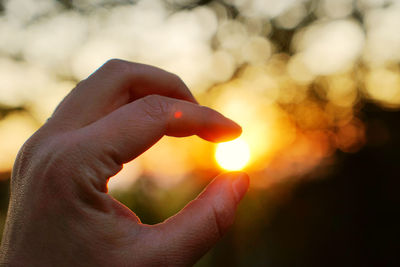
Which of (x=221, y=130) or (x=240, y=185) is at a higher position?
(x=221, y=130)

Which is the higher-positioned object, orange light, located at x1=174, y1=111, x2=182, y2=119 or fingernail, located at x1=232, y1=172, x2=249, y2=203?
orange light, located at x1=174, y1=111, x2=182, y2=119

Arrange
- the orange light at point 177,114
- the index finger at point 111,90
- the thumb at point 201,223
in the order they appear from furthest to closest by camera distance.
Result: 1. the orange light at point 177,114
2. the index finger at point 111,90
3. the thumb at point 201,223

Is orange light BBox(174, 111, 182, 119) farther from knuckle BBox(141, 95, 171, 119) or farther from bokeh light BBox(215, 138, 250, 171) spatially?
bokeh light BBox(215, 138, 250, 171)

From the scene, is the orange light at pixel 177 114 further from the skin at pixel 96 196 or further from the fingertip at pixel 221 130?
the fingertip at pixel 221 130

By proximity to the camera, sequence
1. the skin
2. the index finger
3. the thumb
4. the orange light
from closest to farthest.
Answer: the skin, the thumb, the index finger, the orange light

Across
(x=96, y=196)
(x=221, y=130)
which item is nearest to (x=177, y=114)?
(x=221, y=130)

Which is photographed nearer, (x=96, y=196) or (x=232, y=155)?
(x=96, y=196)

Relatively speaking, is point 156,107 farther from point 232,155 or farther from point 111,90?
point 232,155

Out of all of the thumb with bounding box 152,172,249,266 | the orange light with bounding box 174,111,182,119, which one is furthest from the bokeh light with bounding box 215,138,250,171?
the orange light with bounding box 174,111,182,119

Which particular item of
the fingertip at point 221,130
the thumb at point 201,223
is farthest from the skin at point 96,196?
the fingertip at point 221,130
